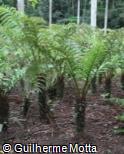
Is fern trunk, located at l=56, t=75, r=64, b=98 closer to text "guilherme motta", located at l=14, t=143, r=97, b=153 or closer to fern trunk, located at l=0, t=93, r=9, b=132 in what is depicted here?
fern trunk, located at l=0, t=93, r=9, b=132

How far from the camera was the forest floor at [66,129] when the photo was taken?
446 cm

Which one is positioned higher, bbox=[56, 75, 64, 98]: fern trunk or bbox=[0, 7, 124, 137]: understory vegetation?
bbox=[0, 7, 124, 137]: understory vegetation

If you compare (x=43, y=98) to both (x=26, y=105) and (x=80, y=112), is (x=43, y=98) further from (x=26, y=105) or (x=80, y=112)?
(x=80, y=112)

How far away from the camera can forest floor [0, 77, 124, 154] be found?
4.46 metres

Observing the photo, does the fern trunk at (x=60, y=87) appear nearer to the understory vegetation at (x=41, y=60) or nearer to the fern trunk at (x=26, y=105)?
the understory vegetation at (x=41, y=60)

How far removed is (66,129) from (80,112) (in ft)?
1.55

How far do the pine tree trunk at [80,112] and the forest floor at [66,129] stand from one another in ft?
0.41

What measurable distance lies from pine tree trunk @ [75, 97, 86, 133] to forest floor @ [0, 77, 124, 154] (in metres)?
0.12

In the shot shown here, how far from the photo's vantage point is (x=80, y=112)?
448 cm

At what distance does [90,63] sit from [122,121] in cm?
105

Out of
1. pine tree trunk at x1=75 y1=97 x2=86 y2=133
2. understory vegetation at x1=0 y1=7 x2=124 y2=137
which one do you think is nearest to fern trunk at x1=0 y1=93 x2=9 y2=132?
understory vegetation at x1=0 y1=7 x2=124 y2=137

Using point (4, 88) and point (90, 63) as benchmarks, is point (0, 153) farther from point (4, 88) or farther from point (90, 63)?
point (90, 63)

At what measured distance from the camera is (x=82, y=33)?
6.72 m

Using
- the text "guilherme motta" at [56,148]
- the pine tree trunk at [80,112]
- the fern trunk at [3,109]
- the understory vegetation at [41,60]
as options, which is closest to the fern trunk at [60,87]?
the understory vegetation at [41,60]
